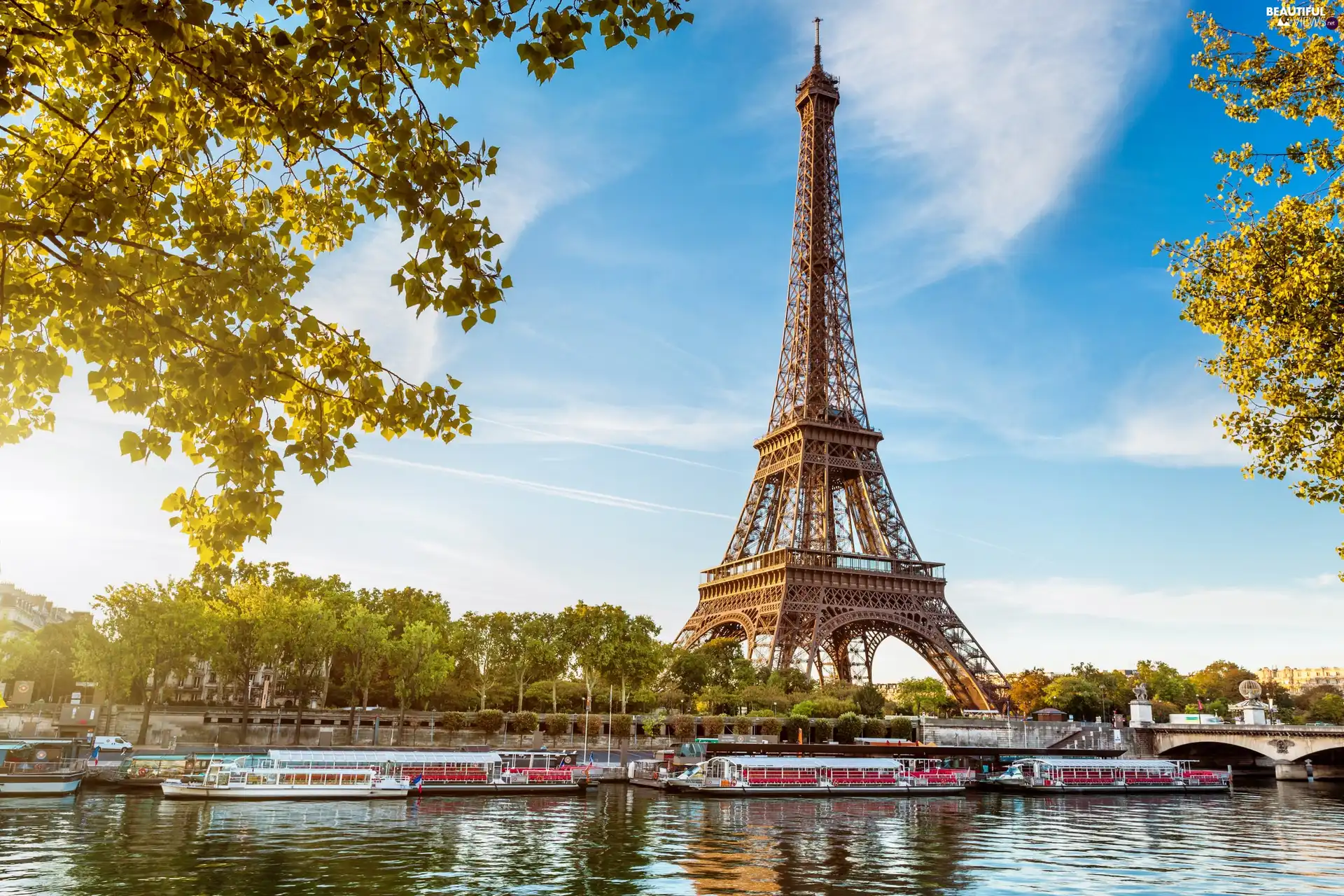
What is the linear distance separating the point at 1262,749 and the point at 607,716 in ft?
188

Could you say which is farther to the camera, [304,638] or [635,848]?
[304,638]

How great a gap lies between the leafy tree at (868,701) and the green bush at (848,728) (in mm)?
6707

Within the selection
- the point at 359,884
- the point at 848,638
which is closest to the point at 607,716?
the point at 848,638

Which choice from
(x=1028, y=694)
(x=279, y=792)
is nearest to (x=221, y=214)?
(x=279, y=792)

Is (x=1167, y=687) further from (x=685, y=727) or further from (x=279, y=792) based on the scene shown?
(x=279, y=792)

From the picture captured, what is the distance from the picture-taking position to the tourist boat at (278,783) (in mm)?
42781

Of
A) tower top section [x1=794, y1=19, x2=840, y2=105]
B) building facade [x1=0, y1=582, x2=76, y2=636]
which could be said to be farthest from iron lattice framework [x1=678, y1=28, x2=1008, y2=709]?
building facade [x1=0, y1=582, x2=76, y2=636]

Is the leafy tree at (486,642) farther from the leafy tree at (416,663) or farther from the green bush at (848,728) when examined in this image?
the green bush at (848,728)

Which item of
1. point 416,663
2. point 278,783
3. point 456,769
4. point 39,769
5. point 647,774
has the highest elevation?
point 416,663

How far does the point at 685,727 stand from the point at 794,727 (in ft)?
28.4

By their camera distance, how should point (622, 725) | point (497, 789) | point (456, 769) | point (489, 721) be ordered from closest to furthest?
point (497, 789), point (456, 769), point (489, 721), point (622, 725)

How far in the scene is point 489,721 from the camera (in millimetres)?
65938

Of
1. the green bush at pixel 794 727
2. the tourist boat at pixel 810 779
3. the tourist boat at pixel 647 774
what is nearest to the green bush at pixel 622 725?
the tourist boat at pixel 647 774

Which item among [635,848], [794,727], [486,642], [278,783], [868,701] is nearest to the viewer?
[635,848]
